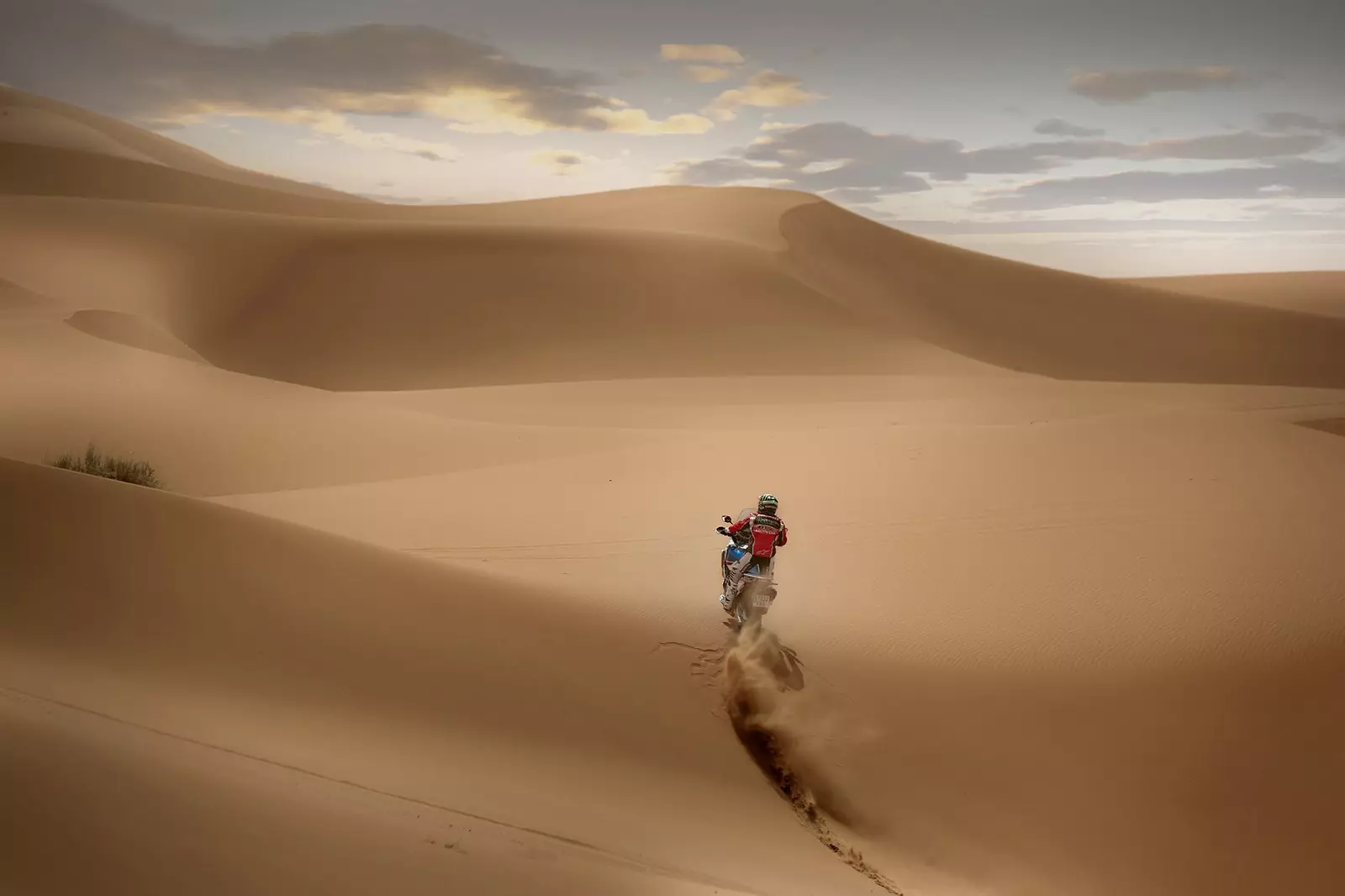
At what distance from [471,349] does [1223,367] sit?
99.7 feet

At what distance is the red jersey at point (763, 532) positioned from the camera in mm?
8125

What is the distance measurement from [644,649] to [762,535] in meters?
1.34

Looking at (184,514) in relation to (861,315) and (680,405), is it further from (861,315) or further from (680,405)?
(861,315)

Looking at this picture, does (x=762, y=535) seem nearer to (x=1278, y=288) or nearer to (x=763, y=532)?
(x=763, y=532)

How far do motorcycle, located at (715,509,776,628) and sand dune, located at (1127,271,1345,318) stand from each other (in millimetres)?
59794

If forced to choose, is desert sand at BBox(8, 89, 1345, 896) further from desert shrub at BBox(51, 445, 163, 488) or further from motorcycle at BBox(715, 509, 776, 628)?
desert shrub at BBox(51, 445, 163, 488)

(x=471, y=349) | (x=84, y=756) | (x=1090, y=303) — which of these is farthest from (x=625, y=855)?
(x=1090, y=303)

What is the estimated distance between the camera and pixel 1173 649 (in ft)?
28.1

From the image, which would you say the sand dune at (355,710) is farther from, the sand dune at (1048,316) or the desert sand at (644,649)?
the sand dune at (1048,316)

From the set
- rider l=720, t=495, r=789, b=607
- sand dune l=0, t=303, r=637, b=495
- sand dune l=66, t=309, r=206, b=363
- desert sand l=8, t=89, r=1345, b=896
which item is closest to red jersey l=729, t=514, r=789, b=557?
rider l=720, t=495, r=789, b=607

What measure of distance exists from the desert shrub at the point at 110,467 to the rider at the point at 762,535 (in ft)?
→ 24.0

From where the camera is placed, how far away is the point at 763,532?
26.8 feet

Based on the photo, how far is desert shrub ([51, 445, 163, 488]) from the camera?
1189cm

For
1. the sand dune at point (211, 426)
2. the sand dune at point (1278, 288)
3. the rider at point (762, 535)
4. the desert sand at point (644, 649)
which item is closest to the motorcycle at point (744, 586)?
the rider at point (762, 535)
